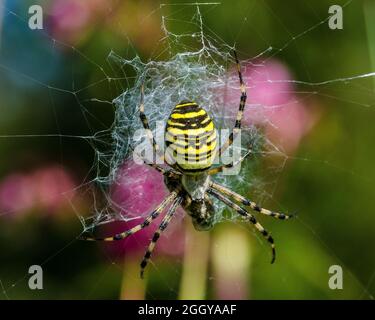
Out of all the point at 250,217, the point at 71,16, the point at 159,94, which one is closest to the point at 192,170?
the point at 250,217

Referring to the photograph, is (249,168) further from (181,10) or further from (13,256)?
(13,256)

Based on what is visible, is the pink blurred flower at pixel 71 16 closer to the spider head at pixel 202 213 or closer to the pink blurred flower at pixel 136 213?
the pink blurred flower at pixel 136 213

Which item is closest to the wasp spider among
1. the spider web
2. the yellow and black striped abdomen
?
the yellow and black striped abdomen

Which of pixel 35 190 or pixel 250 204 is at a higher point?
pixel 250 204

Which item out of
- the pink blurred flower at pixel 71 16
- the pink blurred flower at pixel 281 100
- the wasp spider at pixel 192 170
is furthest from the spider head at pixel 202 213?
the pink blurred flower at pixel 71 16

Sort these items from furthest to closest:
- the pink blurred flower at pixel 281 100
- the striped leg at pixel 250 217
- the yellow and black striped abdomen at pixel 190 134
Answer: the striped leg at pixel 250 217 < the pink blurred flower at pixel 281 100 < the yellow and black striped abdomen at pixel 190 134

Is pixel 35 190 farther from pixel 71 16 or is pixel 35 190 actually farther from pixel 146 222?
pixel 71 16
